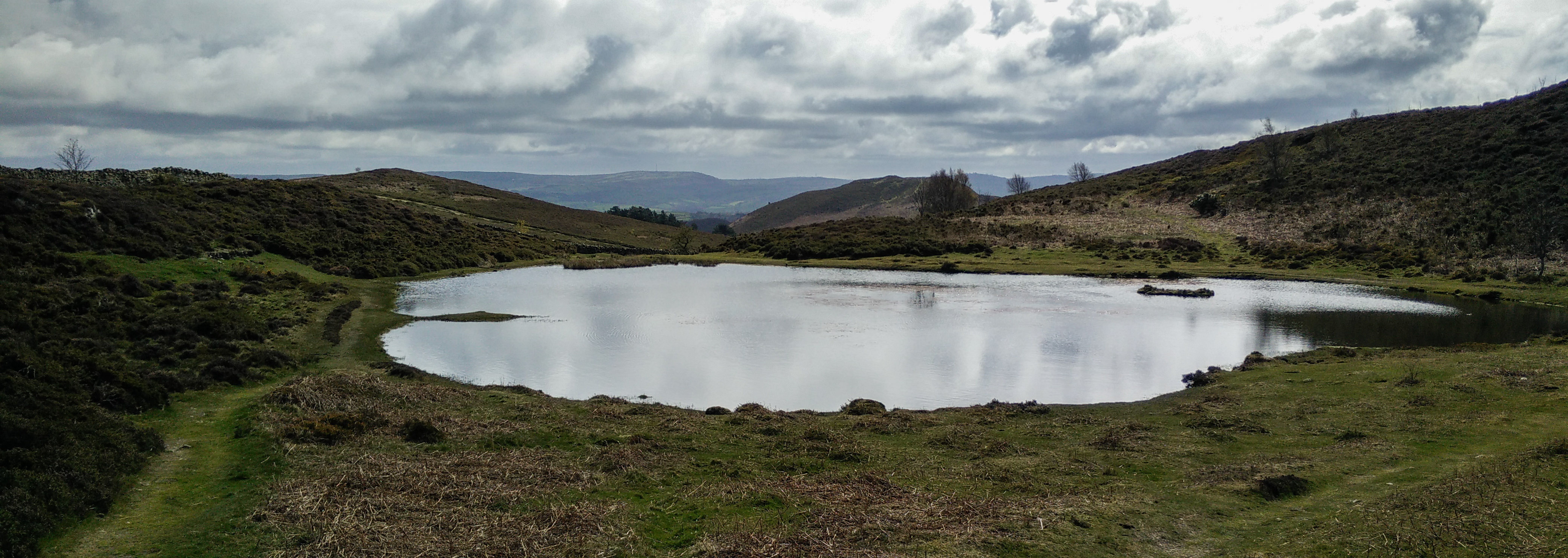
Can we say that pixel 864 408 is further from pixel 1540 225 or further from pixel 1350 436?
pixel 1540 225

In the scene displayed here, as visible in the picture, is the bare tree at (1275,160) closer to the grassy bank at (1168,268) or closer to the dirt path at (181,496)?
the grassy bank at (1168,268)

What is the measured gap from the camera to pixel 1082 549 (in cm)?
941

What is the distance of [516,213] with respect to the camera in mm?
132875

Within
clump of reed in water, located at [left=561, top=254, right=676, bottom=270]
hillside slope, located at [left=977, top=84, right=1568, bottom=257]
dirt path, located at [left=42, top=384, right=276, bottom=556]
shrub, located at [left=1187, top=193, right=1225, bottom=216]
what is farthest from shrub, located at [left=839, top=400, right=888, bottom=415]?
shrub, located at [left=1187, top=193, right=1225, bottom=216]

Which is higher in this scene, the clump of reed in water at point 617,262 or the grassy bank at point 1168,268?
the grassy bank at point 1168,268

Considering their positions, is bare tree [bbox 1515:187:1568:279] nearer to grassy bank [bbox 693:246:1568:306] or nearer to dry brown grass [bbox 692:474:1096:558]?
grassy bank [bbox 693:246:1568:306]

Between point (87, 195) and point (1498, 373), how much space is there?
64.7 metres

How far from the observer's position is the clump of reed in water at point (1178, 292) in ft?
154

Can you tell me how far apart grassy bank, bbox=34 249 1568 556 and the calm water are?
158 inches

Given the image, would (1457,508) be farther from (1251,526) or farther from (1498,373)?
(1498,373)

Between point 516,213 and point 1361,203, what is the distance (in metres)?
115

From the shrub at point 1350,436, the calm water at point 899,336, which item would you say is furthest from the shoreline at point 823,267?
the shrub at point 1350,436

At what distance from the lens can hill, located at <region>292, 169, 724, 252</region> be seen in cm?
11594

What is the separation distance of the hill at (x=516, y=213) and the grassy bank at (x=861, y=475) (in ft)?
276
